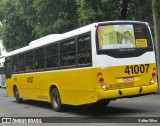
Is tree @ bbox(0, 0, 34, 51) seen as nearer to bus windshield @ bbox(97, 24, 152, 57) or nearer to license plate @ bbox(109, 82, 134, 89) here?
bus windshield @ bbox(97, 24, 152, 57)

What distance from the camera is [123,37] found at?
13273mm

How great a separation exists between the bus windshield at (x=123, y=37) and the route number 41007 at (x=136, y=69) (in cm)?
57

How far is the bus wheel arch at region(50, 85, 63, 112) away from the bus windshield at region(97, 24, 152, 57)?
340cm

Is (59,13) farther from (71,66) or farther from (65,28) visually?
(71,66)

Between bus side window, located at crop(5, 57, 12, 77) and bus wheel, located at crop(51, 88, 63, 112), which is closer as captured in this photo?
bus wheel, located at crop(51, 88, 63, 112)

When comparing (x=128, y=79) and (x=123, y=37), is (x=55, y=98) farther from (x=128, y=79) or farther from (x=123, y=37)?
(x=123, y=37)

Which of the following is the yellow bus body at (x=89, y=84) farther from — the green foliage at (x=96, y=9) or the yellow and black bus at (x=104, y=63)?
the green foliage at (x=96, y=9)

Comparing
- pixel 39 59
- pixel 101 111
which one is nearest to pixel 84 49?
pixel 101 111

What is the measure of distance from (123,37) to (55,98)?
4.03 metres

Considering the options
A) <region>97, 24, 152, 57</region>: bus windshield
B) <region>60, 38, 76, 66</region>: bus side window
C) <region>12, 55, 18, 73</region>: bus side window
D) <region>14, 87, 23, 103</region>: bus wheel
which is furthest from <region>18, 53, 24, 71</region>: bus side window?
<region>97, 24, 152, 57</region>: bus windshield

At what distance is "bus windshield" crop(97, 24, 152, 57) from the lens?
12969 millimetres

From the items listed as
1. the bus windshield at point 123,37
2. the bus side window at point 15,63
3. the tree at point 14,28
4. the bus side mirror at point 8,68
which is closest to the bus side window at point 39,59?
the bus side window at point 15,63

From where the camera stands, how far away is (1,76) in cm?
4103

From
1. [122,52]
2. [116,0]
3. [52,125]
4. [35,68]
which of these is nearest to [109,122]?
[52,125]
